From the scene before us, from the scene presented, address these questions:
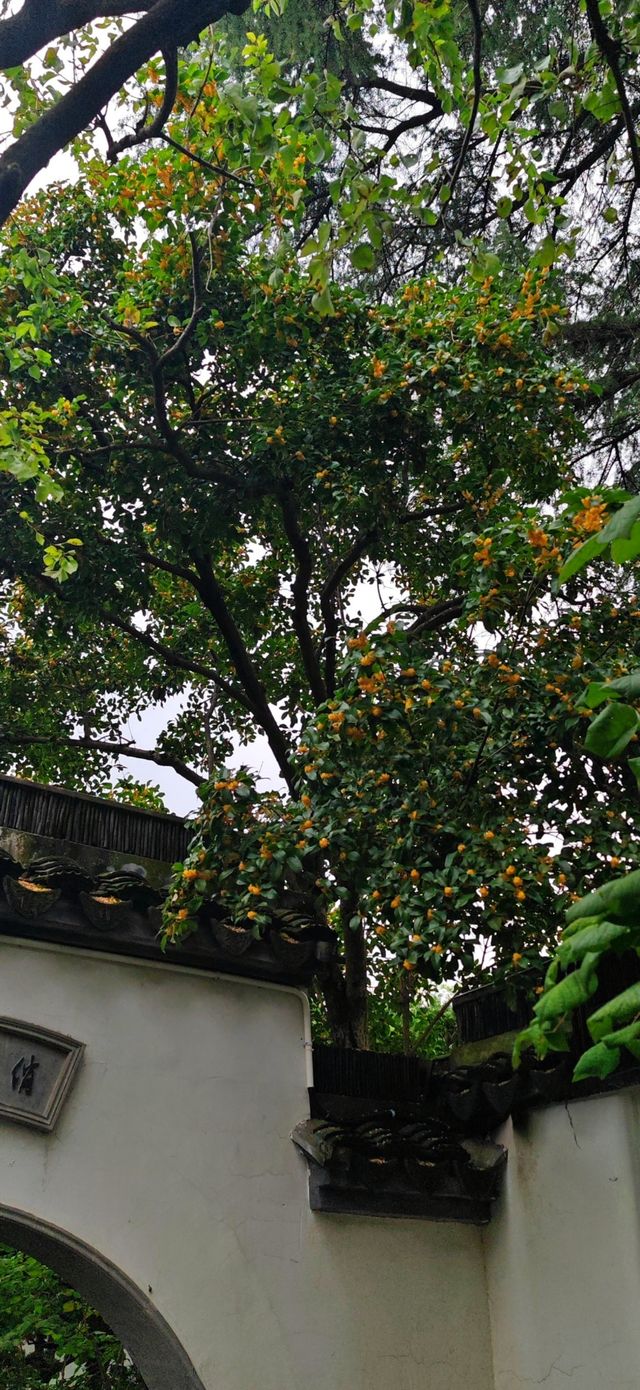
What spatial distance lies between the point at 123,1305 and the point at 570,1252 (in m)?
2.10

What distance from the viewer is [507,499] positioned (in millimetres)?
7684

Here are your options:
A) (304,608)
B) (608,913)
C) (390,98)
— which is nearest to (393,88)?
(390,98)

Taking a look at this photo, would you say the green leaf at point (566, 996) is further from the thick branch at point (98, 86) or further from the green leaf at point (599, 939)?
the thick branch at point (98, 86)

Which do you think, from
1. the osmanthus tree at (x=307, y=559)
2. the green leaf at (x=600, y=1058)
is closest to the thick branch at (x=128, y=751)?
the osmanthus tree at (x=307, y=559)

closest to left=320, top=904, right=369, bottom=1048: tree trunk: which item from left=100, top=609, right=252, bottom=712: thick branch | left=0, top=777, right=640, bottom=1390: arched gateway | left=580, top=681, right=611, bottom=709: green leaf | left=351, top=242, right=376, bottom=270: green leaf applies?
left=0, top=777, right=640, bottom=1390: arched gateway

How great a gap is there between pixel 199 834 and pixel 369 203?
2839 millimetres

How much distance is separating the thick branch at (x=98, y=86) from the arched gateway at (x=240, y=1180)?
2.78m

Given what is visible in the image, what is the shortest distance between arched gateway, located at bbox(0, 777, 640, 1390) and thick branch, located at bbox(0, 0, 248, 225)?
278 centimetres

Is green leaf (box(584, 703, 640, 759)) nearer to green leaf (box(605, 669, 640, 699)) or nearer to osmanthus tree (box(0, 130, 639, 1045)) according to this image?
green leaf (box(605, 669, 640, 699))

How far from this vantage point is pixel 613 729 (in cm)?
214

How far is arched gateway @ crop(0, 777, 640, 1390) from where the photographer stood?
470 cm

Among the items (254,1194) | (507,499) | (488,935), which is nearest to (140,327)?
(507,499)

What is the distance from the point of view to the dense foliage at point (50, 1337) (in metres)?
6.12

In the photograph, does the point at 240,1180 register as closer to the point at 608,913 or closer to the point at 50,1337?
the point at 50,1337
